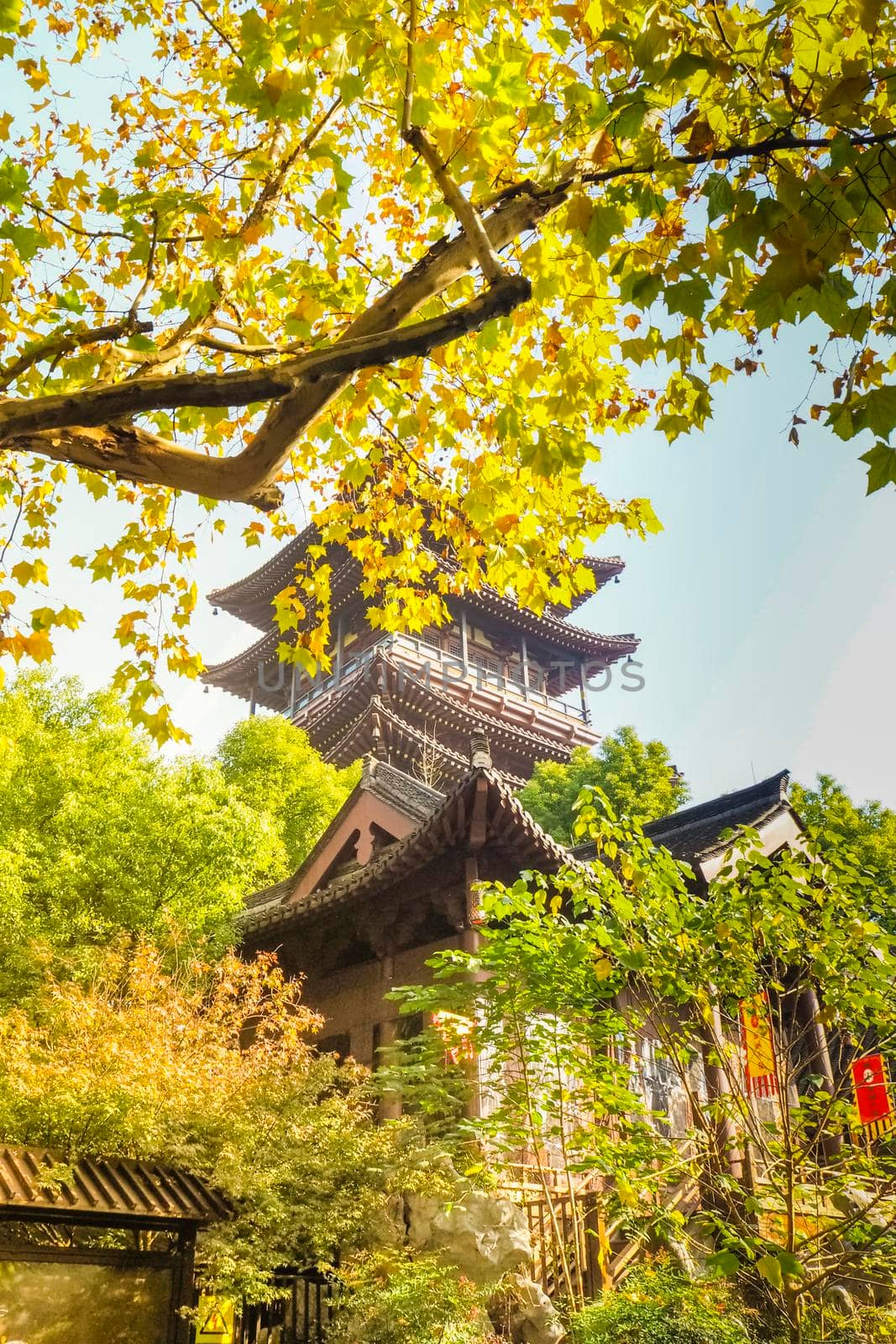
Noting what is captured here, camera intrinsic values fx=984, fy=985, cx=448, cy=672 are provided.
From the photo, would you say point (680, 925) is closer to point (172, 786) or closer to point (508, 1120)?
point (508, 1120)

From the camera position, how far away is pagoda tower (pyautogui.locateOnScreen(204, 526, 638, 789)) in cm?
2412

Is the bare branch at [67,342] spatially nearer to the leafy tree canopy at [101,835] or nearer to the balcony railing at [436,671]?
the leafy tree canopy at [101,835]

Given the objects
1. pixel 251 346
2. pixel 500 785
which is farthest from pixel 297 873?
pixel 251 346

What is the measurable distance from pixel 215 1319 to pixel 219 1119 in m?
4.54

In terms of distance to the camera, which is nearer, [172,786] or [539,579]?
[539,579]

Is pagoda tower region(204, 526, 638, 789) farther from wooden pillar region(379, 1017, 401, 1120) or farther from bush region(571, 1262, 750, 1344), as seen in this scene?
bush region(571, 1262, 750, 1344)

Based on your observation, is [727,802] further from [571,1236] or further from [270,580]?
[270,580]

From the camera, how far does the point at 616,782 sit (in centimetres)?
2270

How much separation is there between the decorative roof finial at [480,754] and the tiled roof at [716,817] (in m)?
3.17

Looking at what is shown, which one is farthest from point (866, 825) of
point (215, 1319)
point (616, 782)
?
point (215, 1319)

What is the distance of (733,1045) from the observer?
6.18m

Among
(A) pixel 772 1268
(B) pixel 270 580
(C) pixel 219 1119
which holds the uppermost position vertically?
(B) pixel 270 580

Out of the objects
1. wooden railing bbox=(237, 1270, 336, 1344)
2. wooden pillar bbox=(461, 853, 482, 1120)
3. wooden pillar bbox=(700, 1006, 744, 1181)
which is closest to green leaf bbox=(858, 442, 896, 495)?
wooden pillar bbox=(700, 1006, 744, 1181)

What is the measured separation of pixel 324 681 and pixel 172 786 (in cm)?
1578
